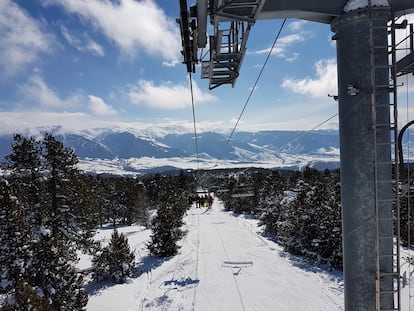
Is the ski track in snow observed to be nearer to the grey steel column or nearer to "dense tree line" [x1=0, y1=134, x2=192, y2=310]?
"dense tree line" [x1=0, y1=134, x2=192, y2=310]

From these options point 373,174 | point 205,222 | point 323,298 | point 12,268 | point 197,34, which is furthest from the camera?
point 205,222

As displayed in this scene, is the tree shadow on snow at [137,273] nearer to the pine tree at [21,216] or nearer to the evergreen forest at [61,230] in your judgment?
the evergreen forest at [61,230]

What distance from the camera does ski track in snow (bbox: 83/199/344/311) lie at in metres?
24.6

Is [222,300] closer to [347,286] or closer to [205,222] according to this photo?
[347,286]

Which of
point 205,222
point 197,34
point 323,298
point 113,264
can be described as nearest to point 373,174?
point 197,34

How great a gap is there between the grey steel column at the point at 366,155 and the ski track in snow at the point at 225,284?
2217 cm

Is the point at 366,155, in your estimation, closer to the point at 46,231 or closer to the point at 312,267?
the point at 46,231

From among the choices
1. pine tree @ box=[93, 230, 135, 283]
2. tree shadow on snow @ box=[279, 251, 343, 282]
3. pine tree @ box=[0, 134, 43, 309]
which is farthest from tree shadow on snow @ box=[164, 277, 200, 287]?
pine tree @ box=[0, 134, 43, 309]

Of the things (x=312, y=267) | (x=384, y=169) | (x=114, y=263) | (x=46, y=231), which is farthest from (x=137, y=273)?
(x=384, y=169)

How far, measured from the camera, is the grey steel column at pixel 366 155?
400 centimetres

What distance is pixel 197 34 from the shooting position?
5418 mm

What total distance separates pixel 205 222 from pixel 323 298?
4266 centimetres

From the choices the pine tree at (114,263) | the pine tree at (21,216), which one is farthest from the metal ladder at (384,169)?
the pine tree at (114,263)

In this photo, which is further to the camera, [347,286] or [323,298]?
[323,298]
